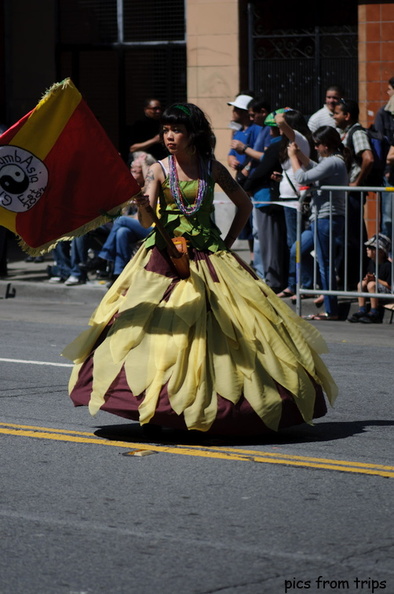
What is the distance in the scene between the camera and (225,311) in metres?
7.18

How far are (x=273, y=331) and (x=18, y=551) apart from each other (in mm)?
2491

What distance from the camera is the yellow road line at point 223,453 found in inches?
263

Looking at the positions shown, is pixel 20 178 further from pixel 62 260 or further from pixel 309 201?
pixel 62 260

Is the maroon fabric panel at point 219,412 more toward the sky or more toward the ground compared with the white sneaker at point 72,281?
more toward the sky

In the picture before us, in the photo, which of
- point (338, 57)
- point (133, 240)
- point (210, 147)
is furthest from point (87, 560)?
point (338, 57)

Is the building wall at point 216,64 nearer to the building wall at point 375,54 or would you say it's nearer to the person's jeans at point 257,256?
the building wall at point 375,54

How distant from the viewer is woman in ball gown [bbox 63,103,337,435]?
695 centimetres

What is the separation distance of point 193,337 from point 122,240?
801cm

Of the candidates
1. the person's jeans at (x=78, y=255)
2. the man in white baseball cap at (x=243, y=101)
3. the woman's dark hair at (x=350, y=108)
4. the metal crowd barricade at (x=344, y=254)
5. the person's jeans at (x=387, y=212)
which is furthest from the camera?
the person's jeans at (x=78, y=255)

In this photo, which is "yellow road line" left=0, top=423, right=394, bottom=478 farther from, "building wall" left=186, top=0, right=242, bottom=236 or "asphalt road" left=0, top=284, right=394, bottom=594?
"building wall" left=186, top=0, right=242, bottom=236

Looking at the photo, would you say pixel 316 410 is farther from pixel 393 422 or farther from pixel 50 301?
pixel 50 301

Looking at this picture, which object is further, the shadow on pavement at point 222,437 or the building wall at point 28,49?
the building wall at point 28,49

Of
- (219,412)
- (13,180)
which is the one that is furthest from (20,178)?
(219,412)

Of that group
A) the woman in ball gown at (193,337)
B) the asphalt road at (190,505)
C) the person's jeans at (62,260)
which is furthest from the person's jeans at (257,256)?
the woman in ball gown at (193,337)
